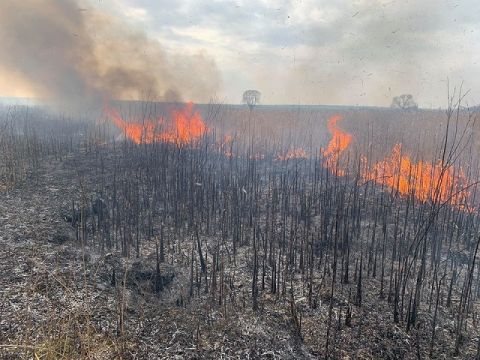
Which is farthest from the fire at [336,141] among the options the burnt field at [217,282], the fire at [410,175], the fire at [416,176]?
the burnt field at [217,282]

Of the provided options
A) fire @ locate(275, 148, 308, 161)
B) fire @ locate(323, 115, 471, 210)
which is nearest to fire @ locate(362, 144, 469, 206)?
fire @ locate(323, 115, 471, 210)

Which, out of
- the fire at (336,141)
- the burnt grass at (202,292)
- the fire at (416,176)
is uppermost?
the fire at (336,141)

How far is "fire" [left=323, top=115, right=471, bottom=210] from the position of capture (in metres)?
11.5

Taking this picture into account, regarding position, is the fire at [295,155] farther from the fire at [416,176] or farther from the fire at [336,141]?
the fire at [416,176]

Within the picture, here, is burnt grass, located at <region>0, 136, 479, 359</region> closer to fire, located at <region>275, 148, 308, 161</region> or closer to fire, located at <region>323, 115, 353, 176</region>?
fire, located at <region>275, 148, 308, 161</region>

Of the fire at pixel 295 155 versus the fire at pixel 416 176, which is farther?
the fire at pixel 295 155

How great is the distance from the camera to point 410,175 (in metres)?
10.8

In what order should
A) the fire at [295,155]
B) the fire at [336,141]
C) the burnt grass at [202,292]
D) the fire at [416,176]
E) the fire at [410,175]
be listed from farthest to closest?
the fire at [336,141]
the fire at [295,155]
the fire at [416,176]
the fire at [410,175]
the burnt grass at [202,292]

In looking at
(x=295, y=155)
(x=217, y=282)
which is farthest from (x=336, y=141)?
(x=217, y=282)

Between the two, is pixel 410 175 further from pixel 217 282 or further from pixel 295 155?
pixel 295 155

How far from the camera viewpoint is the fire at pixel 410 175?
11.5 meters

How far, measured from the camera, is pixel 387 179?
15.0m

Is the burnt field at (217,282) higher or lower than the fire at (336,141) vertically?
lower

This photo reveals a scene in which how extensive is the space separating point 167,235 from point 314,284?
5.00 m
